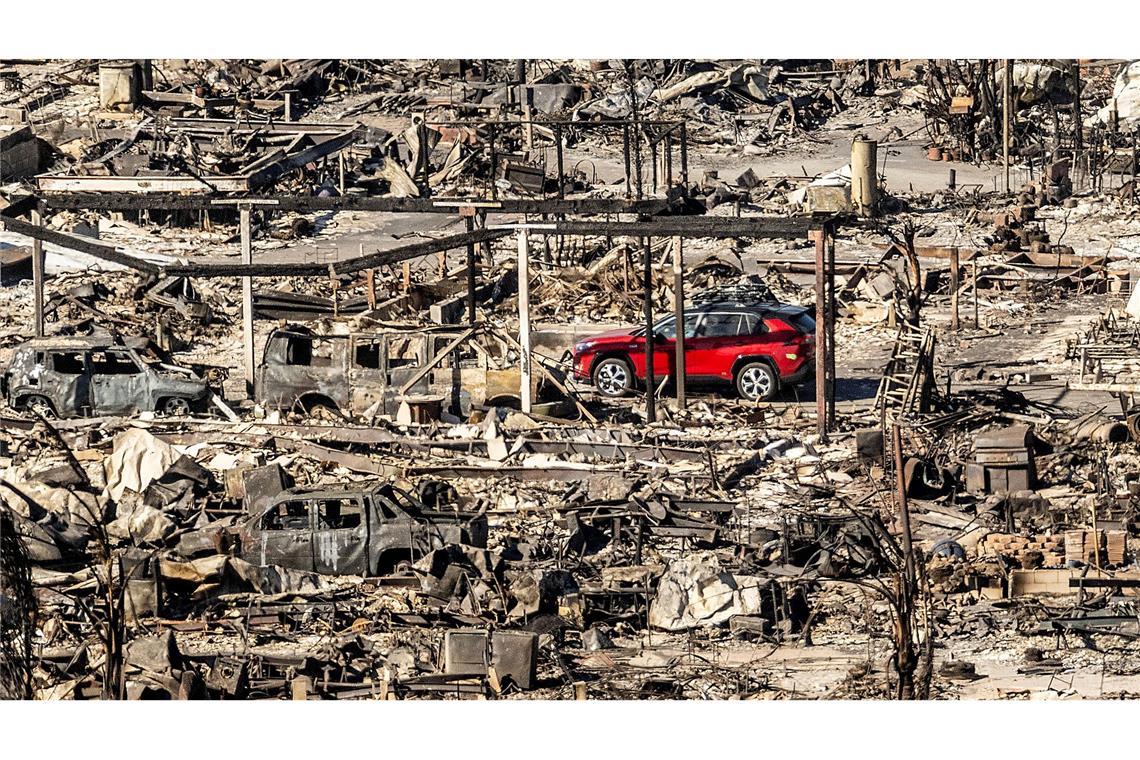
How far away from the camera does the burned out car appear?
27.2 meters

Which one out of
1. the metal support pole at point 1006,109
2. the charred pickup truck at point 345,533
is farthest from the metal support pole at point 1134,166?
the charred pickup truck at point 345,533

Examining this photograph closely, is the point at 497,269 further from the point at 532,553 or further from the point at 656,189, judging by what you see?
the point at 532,553

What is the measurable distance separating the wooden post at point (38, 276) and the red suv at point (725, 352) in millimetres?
5931

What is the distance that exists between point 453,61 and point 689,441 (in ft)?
21.6

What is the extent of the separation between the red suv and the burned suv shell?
4.29 m

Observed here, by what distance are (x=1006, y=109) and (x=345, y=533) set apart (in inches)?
400

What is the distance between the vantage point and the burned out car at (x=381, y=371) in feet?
89.3

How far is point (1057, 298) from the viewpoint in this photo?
98.6 ft

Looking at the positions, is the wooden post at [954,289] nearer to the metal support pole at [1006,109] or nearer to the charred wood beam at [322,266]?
the metal support pole at [1006,109]

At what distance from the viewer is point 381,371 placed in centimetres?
2736

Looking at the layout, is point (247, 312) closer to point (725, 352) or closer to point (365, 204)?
point (365, 204)

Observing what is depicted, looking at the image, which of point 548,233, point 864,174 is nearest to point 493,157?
point 548,233

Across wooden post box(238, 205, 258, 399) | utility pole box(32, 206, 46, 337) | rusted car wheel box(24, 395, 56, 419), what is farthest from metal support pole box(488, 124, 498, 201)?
rusted car wheel box(24, 395, 56, 419)

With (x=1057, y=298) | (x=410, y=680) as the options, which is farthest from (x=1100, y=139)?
(x=410, y=680)
